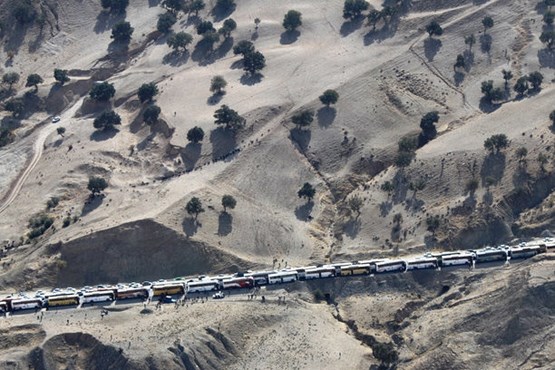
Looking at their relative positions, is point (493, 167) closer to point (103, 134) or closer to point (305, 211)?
point (305, 211)

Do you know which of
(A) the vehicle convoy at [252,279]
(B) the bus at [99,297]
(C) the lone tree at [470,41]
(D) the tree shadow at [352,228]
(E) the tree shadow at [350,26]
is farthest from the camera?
(E) the tree shadow at [350,26]

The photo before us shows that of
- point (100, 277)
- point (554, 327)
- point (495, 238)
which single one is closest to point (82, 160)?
point (100, 277)

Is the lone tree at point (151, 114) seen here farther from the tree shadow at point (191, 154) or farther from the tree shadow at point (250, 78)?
the tree shadow at point (250, 78)

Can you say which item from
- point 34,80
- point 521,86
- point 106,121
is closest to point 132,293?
point 106,121

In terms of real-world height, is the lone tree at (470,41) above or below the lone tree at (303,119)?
above

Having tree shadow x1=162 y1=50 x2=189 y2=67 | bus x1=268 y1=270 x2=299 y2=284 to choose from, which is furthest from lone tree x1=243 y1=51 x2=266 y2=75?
bus x1=268 y1=270 x2=299 y2=284

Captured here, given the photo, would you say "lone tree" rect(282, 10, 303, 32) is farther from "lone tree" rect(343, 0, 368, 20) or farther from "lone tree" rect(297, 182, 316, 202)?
"lone tree" rect(297, 182, 316, 202)

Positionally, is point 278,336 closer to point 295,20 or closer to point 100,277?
point 100,277

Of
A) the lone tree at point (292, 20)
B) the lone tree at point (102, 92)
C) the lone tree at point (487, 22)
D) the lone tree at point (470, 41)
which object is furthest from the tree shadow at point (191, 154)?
the lone tree at point (487, 22)
